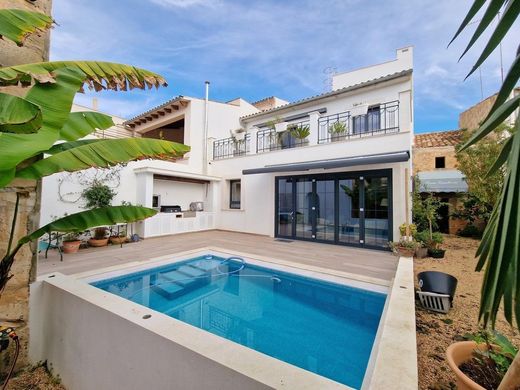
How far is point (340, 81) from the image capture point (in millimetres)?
18219

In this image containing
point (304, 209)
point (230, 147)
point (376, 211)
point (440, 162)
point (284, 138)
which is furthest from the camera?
point (440, 162)

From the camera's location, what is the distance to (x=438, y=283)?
18.6ft

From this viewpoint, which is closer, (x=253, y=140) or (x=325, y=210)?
(x=325, y=210)

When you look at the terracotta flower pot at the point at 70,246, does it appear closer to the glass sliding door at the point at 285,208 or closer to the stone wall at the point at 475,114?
the glass sliding door at the point at 285,208

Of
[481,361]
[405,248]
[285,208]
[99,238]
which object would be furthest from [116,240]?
[405,248]

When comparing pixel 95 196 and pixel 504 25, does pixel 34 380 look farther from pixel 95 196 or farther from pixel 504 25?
pixel 95 196

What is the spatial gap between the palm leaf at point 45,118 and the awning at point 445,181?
64.8ft

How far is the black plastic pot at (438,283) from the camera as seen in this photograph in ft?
18.1

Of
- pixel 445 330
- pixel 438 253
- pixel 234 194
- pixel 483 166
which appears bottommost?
pixel 445 330

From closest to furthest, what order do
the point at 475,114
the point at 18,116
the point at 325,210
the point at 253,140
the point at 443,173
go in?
the point at 18,116 → the point at 325,210 → the point at 253,140 → the point at 443,173 → the point at 475,114

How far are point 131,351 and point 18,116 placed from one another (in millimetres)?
3280

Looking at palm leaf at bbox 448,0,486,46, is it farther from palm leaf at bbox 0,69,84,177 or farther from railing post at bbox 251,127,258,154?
railing post at bbox 251,127,258,154

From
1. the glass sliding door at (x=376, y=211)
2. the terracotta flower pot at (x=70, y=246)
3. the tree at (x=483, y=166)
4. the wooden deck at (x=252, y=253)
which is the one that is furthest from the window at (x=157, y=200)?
the tree at (x=483, y=166)

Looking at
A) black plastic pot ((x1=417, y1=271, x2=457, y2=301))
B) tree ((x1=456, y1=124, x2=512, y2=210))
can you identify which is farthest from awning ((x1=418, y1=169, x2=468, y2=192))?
black plastic pot ((x1=417, y1=271, x2=457, y2=301))
